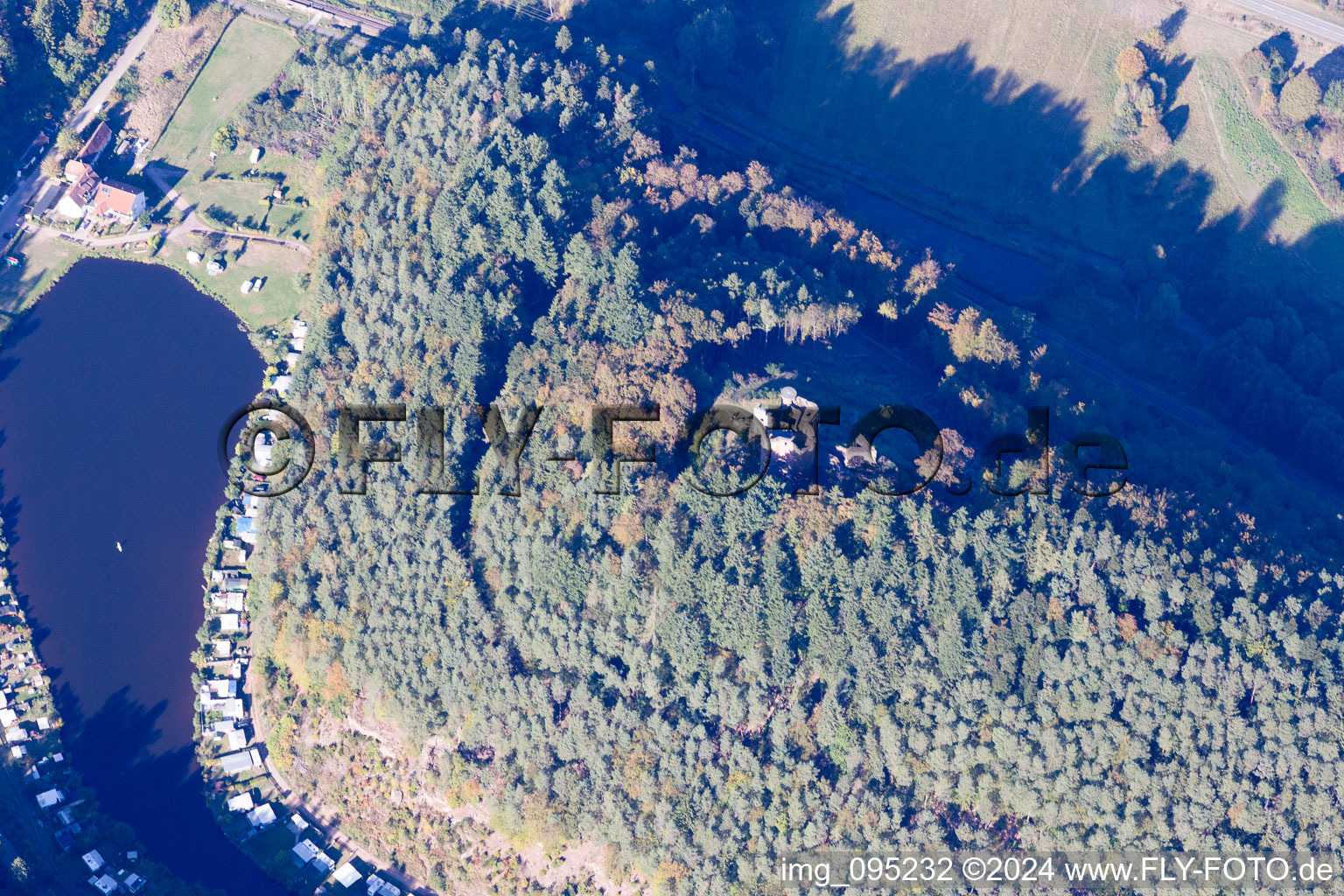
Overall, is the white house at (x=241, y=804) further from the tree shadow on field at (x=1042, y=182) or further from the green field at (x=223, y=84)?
the tree shadow on field at (x=1042, y=182)

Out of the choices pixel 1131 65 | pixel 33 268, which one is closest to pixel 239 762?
pixel 33 268

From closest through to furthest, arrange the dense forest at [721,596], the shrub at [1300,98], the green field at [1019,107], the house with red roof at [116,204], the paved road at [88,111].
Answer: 1. the dense forest at [721,596]
2. the house with red roof at [116,204]
3. the paved road at [88,111]
4. the shrub at [1300,98]
5. the green field at [1019,107]

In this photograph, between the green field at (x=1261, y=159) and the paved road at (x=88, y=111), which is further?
the green field at (x=1261, y=159)

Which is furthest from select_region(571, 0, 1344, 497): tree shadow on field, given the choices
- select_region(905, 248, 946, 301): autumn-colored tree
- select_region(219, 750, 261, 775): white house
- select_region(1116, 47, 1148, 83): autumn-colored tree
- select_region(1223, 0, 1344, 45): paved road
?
select_region(219, 750, 261, 775): white house

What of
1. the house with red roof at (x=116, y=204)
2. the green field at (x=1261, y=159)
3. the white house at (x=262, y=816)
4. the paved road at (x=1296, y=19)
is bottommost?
the white house at (x=262, y=816)

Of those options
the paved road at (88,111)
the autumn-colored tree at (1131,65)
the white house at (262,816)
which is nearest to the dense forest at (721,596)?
the white house at (262,816)

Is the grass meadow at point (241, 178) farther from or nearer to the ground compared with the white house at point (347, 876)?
farther from the ground

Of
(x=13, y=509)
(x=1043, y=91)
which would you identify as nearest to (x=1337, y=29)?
(x=1043, y=91)

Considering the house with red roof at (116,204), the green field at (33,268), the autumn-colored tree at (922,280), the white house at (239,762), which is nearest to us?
the white house at (239,762)

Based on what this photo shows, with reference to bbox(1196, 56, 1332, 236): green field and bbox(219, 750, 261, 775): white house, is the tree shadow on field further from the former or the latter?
bbox(219, 750, 261, 775): white house
